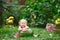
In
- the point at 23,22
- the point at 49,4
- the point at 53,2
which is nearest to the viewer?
the point at 23,22

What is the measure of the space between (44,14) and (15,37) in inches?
119

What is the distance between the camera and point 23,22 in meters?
6.12

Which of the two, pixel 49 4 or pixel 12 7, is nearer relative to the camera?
pixel 12 7

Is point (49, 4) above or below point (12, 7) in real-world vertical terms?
above

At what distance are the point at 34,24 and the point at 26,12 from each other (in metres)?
0.99

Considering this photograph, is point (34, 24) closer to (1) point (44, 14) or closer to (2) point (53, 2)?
(1) point (44, 14)

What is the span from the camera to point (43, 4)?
897 cm

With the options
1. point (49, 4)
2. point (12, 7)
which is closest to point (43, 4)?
point (49, 4)

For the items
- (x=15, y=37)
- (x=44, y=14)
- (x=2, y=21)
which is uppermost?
(x=44, y=14)

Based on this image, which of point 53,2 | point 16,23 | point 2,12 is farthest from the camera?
point 16,23

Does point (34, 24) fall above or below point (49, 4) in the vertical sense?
below

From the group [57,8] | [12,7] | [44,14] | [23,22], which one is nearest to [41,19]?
[44,14]

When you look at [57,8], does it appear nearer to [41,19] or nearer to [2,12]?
[41,19]

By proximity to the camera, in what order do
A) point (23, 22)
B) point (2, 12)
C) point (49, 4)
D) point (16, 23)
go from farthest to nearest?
point (16, 23) < point (49, 4) < point (2, 12) < point (23, 22)
